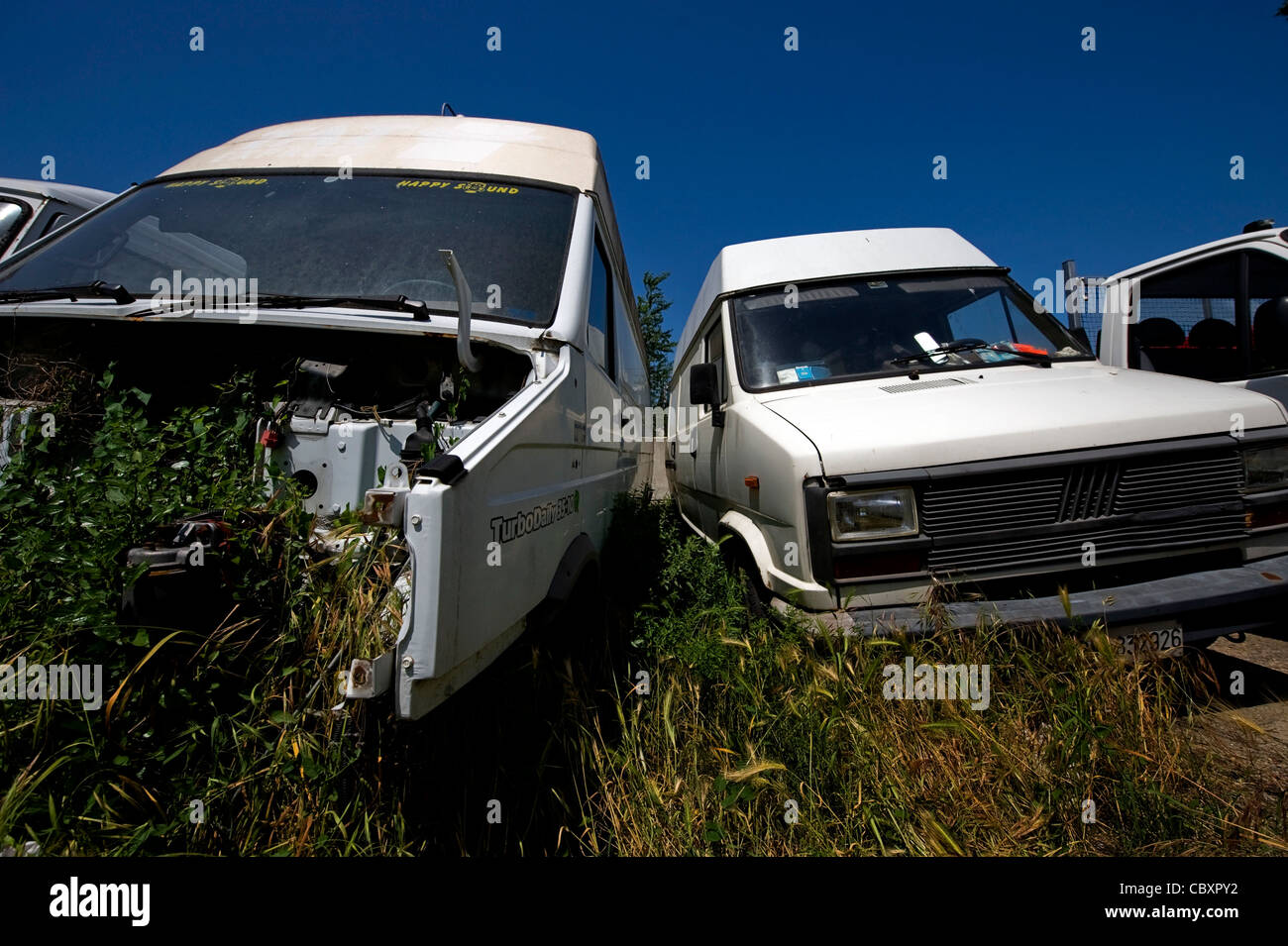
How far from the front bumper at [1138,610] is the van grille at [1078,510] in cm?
16

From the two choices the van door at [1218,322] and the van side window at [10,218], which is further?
the van side window at [10,218]

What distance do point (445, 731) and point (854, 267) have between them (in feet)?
12.0

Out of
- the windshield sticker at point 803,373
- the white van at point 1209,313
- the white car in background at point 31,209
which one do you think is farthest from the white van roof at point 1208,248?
the white car in background at point 31,209

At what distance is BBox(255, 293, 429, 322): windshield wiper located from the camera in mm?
2406

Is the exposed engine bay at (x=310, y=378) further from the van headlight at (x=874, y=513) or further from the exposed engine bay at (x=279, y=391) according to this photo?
the van headlight at (x=874, y=513)

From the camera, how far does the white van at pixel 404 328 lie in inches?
62.7

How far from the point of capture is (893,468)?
251 centimetres

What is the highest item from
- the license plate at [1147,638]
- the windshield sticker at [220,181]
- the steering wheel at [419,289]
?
the windshield sticker at [220,181]

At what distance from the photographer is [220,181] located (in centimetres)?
309

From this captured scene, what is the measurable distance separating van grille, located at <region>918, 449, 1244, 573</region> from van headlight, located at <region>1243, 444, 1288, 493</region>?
8 cm

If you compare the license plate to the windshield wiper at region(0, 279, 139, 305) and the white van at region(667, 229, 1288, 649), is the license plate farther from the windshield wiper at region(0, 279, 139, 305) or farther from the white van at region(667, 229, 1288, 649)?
the windshield wiper at region(0, 279, 139, 305)

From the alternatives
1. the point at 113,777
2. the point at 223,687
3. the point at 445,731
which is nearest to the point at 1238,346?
the point at 445,731
